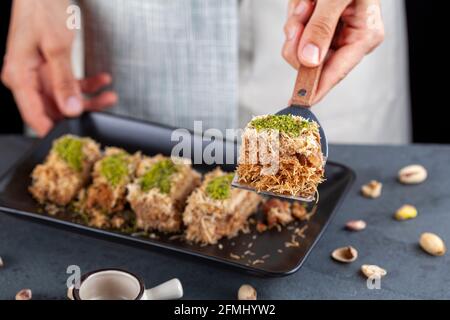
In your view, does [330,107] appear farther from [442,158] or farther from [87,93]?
[87,93]

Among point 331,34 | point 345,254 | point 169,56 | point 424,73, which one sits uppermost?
point 331,34

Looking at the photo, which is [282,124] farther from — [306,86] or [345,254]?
[345,254]

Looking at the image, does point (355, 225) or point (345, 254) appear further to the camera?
point (355, 225)

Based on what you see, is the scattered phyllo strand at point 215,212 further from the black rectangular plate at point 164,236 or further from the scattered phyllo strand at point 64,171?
the scattered phyllo strand at point 64,171

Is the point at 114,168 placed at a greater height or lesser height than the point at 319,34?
lesser

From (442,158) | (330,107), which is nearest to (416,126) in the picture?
(330,107)

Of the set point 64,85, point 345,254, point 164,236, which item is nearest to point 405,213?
point 345,254
